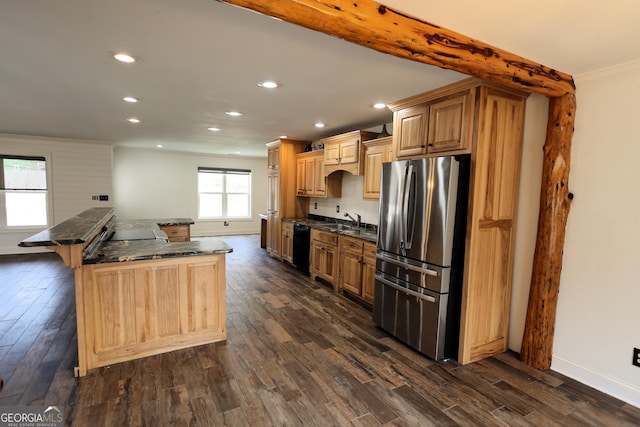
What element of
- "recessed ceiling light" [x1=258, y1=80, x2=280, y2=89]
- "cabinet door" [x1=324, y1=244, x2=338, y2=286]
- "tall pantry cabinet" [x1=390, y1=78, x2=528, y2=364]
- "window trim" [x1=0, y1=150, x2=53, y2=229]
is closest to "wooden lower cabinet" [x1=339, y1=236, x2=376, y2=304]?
"cabinet door" [x1=324, y1=244, x2=338, y2=286]

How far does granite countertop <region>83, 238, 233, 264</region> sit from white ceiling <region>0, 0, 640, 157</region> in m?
1.49

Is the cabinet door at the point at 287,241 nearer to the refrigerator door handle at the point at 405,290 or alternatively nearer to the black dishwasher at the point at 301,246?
the black dishwasher at the point at 301,246

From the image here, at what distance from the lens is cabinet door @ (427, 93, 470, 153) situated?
2.64 metres

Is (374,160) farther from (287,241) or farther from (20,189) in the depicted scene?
(20,189)

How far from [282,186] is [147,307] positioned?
3764 millimetres

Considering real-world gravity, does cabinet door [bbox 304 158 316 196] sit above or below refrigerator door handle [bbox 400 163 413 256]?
above

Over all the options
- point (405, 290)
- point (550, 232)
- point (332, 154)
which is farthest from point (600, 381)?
point (332, 154)

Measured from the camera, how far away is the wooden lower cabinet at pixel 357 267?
379cm

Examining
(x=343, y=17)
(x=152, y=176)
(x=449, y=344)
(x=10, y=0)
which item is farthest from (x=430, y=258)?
(x=152, y=176)

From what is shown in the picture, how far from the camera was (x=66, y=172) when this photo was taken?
6.50 m

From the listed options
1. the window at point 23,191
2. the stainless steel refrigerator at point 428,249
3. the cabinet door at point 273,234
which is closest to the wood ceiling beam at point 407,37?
the stainless steel refrigerator at point 428,249

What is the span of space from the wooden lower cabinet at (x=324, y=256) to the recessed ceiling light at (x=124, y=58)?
10.0ft

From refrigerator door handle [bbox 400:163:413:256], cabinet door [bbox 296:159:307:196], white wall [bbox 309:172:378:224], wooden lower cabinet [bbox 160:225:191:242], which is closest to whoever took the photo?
refrigerator door handle [bbox 400:163:413:256]

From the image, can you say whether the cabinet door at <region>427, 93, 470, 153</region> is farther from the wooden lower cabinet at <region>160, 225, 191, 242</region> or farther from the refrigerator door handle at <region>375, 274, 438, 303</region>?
the wooden lower cabinet at <region>160, 225, 191, 242</region>
